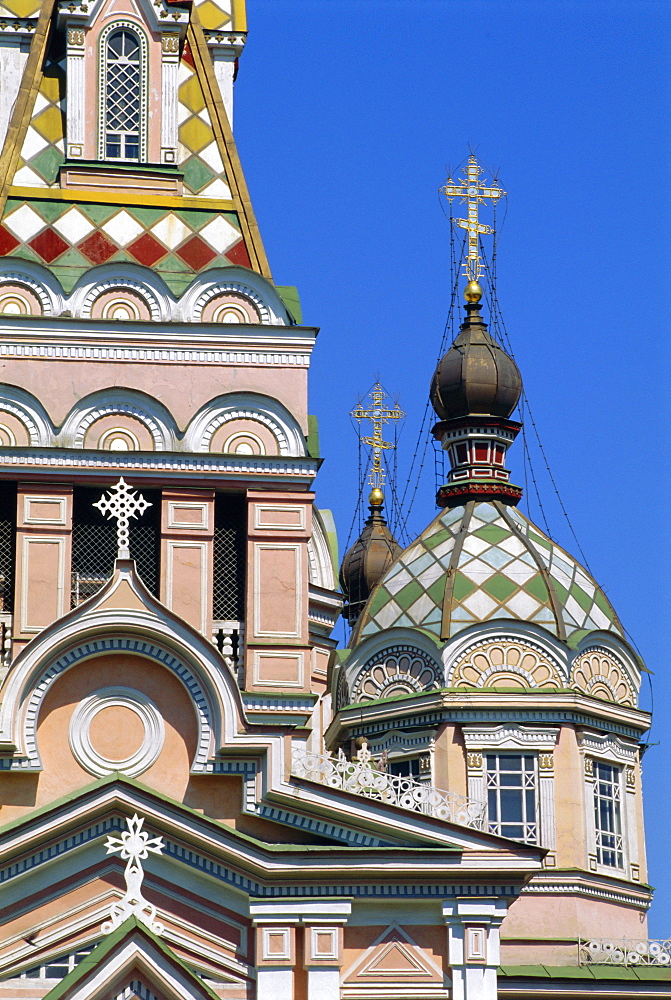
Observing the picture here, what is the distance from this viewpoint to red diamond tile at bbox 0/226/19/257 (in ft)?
86.1

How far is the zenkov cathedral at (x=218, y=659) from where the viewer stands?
23141 millimetres

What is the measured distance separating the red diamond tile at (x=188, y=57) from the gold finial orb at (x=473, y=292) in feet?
25.1

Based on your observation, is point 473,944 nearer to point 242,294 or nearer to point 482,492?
point 242,294

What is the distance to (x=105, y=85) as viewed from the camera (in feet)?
89.8

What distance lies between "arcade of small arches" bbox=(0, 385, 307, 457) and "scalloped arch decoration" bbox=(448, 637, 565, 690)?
5371 mm

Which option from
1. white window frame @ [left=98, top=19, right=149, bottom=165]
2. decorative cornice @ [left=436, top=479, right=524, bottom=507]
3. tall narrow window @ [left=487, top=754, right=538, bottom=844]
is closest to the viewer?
white window frame @ [left=98, top=19, right=149, bottom=165]

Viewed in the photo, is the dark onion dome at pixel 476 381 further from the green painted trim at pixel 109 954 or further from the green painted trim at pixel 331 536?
the green painted trim at pixel 109 954

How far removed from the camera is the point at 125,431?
25531mm

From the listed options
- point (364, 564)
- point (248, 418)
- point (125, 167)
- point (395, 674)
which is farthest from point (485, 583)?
point (364, 564)

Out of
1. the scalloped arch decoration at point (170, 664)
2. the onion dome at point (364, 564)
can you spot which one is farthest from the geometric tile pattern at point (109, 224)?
the onion dome at point (364, 564)

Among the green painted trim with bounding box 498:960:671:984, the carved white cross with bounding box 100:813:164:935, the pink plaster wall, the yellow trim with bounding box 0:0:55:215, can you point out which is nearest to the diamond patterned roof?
the green painted trim with bounding box 498:960:671:984

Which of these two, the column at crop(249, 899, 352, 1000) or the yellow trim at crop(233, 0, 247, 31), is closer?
the column at crop(249, 899, 352, 1000)

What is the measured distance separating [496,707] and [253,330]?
6360 mm

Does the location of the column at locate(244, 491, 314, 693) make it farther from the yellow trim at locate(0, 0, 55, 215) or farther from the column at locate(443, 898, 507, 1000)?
the yellow trim at locate(0, 0, 55, 215)
